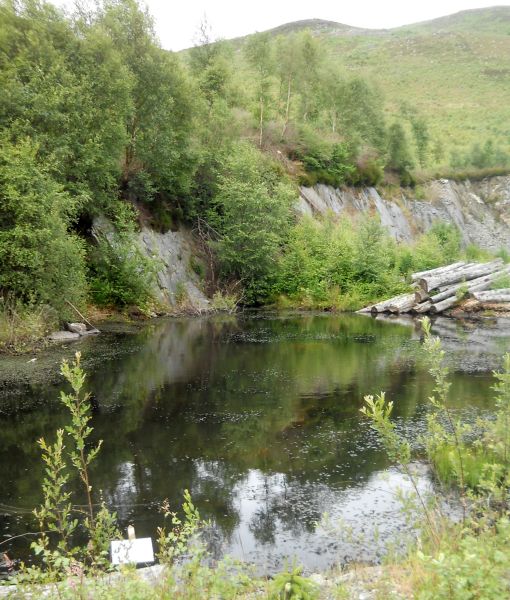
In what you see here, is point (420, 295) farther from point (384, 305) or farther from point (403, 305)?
point (384, 305)

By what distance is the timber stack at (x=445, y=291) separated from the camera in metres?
27.1

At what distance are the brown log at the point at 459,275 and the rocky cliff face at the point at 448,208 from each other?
15.0 m

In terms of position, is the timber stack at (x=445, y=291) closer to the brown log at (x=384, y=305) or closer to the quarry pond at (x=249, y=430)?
the brown log at (x=384, y=305)

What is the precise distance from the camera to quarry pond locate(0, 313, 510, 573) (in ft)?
21.6

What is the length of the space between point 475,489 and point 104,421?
6.49m

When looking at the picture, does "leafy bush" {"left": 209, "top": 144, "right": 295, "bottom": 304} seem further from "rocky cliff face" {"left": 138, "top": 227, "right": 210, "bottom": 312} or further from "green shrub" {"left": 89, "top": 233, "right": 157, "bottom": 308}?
"green shrub" {"left": 89, "top": 233, "right": 157, "bottom": 308}

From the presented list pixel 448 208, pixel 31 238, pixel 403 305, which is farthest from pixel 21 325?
pixel 448 208

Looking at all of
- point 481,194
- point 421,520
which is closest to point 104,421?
point 421,520

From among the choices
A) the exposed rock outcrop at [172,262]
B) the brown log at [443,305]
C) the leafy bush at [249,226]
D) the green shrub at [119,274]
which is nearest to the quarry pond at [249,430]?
the green shrub at [119,274]

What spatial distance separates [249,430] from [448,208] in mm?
46507

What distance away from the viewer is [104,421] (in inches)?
415

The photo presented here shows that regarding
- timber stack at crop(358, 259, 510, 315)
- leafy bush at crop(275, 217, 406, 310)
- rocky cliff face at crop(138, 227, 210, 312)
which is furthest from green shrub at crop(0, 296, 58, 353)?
timber stack at crop(358, 259, 510, 315)

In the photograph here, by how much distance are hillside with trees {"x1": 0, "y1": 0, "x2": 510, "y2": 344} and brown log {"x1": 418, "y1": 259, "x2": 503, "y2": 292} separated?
3489 mm

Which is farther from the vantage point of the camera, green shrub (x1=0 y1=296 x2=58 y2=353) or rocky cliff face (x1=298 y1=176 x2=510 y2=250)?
rocky cliff face (x1=298 y1=176 x2=510 y2=250)
